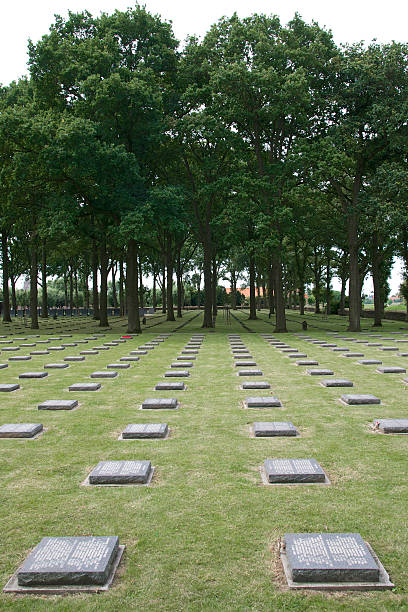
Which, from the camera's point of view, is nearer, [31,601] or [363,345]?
[31,601]

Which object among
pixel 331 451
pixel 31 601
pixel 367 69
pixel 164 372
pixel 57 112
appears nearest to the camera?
pixel 31 601

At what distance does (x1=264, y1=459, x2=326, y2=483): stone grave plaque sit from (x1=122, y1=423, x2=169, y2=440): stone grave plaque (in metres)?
1.78

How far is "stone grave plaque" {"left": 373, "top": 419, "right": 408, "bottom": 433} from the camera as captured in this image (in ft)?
21.3

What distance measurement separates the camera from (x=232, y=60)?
24.3 meters

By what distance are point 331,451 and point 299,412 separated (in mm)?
1961

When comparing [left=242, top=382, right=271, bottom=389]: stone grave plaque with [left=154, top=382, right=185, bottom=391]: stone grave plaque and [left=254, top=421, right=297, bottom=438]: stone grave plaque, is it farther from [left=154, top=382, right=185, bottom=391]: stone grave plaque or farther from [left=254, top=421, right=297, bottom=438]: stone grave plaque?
[left=254, top=421, right=297, bottom=438]: stone grave plaque

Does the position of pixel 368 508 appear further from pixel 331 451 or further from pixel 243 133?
pixel 243 133

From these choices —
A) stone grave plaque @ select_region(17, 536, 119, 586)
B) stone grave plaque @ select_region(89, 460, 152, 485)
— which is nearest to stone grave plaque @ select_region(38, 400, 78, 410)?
stone grave plaque @ select_region(89, 460, 152, 485)

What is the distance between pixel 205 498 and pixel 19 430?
3.32 meters

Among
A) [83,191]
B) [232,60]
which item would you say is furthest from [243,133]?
[83,191]

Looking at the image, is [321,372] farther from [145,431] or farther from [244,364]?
[145,431]

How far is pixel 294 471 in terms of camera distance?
487 centimetres

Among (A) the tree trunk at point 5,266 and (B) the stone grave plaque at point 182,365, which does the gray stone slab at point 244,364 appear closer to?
(B) the stone grave plaque at point 182,365

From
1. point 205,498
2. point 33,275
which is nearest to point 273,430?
point 205,498
